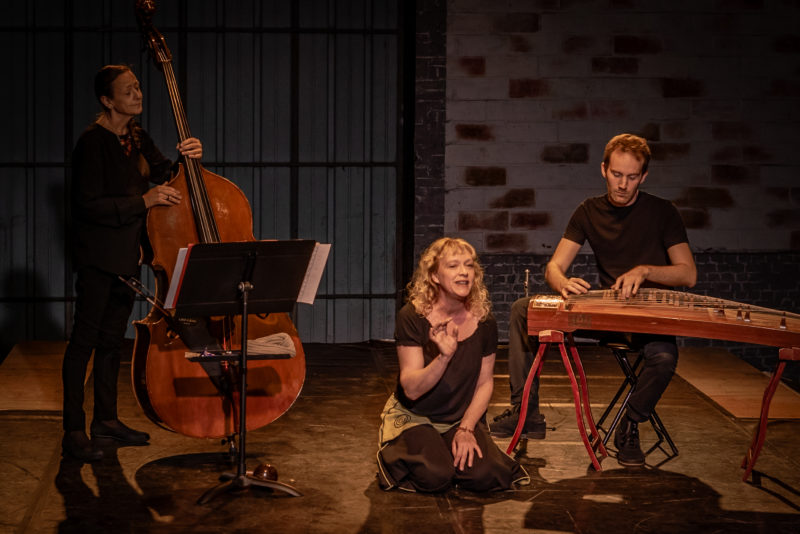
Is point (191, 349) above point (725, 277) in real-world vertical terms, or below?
below

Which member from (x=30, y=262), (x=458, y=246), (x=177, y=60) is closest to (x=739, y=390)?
(x=458, y=246)

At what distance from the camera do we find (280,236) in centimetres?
776

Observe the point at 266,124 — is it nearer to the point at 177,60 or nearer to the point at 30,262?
the point at 177,60

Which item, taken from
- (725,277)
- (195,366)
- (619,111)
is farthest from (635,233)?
(725,277)

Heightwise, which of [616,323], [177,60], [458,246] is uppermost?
[177,60]

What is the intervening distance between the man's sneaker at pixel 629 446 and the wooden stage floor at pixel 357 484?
4 centimetres

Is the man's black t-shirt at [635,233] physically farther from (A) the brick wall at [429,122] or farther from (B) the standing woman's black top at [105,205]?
(A) the brick wall at [429,122]

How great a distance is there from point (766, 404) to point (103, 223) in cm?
297

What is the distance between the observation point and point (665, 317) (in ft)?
13.1

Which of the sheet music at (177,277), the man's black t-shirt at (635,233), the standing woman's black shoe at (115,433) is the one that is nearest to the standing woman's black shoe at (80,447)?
the standing woman's black shoe at (115,433)

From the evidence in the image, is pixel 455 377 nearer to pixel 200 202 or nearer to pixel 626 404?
pixel 626 404

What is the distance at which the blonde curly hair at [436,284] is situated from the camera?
→ 418 centimetres

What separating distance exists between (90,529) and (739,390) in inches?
154

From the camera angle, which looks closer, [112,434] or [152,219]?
[152,219]
